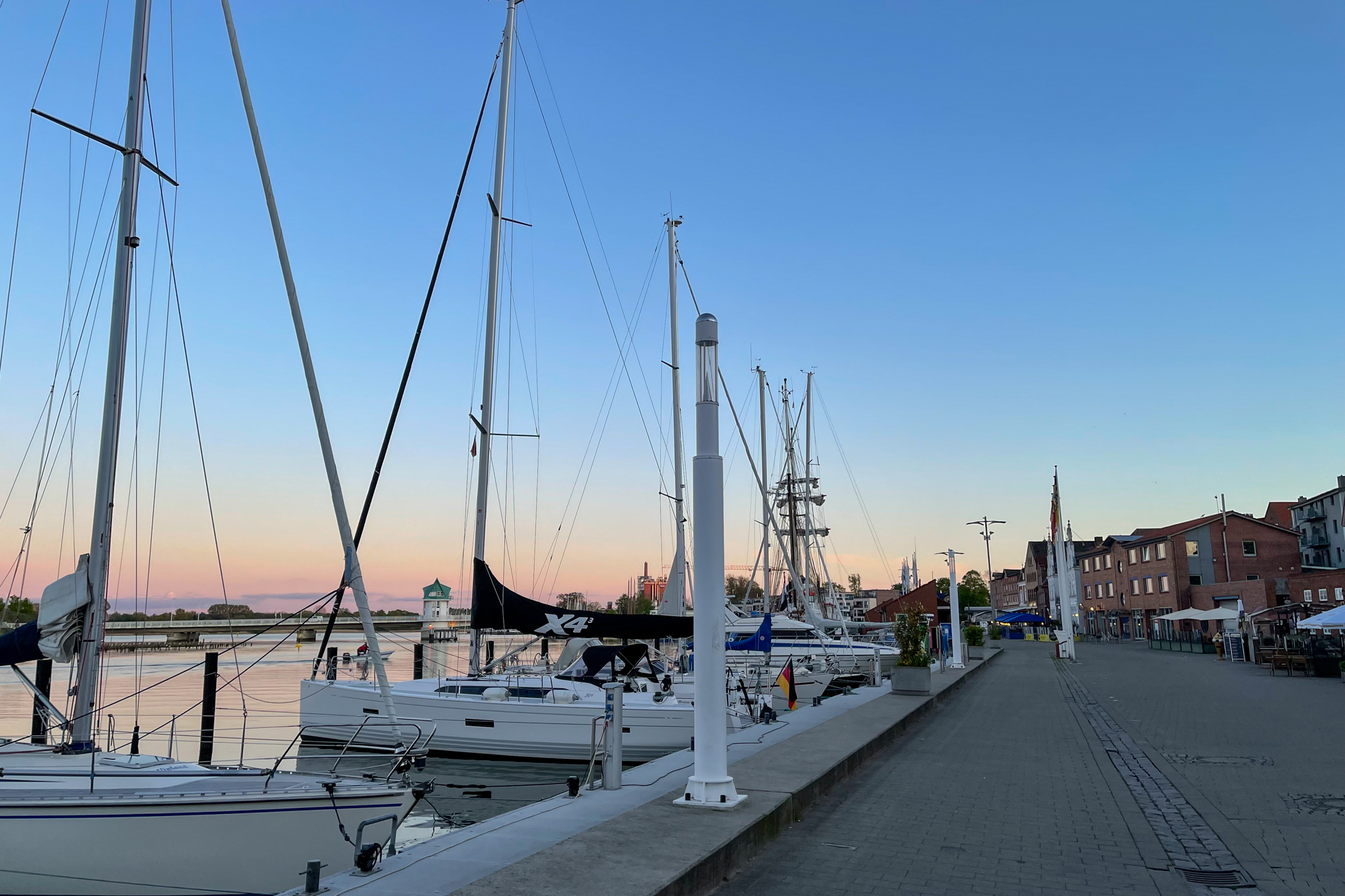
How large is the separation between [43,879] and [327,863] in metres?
2.51

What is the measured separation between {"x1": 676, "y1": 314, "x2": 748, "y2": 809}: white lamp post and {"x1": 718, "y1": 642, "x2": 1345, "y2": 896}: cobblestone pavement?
0.85 m

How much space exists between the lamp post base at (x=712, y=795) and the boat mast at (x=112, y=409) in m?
7.47

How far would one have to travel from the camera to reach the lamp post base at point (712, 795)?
7.69 m

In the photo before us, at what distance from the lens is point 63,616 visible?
10.3 metres

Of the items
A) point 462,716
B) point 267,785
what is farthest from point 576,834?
point 462,716

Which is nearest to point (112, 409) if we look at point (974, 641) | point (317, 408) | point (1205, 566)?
point (317, 408)

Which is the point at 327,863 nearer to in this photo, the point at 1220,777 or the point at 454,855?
the point at 454,855

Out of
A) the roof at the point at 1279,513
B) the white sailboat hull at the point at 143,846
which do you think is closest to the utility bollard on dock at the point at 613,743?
the white sailboat hull at the point at 143,846

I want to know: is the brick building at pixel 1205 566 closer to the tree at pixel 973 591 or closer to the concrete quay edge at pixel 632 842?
the tree at pixel 973 591

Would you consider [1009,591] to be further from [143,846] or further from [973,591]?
[143,846]

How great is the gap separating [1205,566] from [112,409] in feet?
245

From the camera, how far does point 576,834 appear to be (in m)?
6.74

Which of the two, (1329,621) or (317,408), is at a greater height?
(317,408)

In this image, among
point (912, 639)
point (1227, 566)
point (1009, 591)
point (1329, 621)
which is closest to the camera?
point (912, 639)
